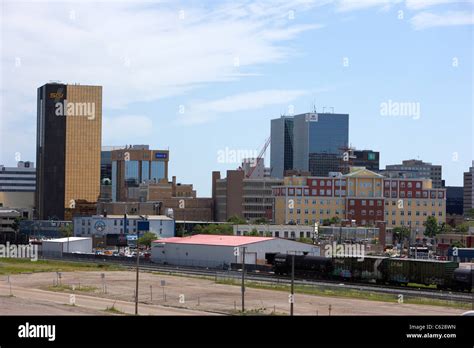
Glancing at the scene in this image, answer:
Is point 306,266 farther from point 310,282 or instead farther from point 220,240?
point 220,240

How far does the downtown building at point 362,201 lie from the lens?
18088cm

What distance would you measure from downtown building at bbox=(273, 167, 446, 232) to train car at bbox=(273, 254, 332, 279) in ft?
281

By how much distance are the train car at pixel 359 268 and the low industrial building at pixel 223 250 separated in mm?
17174

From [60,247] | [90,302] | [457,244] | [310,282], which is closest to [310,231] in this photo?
[457,244]

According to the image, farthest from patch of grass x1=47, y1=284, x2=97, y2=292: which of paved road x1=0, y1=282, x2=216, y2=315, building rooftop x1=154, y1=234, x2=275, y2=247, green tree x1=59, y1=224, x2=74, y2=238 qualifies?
green tree x1=59, y1=224, x2=74, y2=238

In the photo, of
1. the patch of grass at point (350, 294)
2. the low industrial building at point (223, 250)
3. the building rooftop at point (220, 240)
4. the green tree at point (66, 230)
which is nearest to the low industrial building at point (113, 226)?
the green tree at point (66, 230)

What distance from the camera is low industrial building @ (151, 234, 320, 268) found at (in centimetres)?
10656

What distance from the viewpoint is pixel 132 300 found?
69.2 m

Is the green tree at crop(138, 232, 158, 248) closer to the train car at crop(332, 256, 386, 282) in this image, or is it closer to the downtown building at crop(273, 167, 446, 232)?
the downtown building at crop(273, 167, 446, 232)

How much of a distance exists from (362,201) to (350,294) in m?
110

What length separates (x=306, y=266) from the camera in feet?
304
